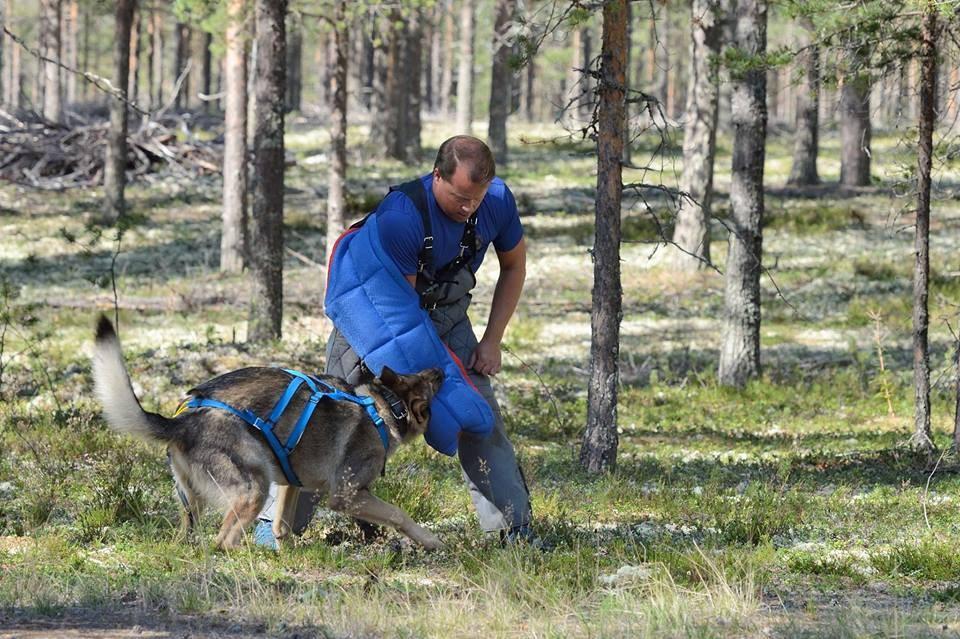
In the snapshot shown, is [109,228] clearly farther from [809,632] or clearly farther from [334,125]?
[809,632]

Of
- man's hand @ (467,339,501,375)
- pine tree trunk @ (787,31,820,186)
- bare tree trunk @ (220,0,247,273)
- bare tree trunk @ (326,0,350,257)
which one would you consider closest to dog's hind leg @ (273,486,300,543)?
man's hand @ (467,339,501,375)

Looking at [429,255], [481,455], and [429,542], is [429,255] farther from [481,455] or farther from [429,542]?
[429,542]

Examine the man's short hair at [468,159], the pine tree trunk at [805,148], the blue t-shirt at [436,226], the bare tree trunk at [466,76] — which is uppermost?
the bare tree trunk at [466,76]

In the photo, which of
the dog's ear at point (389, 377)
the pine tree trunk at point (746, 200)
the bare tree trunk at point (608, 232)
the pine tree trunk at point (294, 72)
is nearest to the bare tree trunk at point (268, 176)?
the pine tree trunk at point (746, 200)

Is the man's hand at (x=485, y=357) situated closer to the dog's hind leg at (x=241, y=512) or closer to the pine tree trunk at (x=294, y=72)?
the dog's hind leg at (x=241, y=512)

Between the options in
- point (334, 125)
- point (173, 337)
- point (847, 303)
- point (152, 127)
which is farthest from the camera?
point (152, 127)

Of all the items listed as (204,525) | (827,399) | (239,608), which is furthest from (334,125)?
(239,608)

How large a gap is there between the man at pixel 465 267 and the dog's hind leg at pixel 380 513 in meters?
0.47

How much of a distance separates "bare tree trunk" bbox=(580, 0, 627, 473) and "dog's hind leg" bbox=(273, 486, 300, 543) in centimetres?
290

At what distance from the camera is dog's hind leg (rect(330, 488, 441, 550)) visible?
619 centimetres

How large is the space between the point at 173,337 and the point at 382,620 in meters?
11.5

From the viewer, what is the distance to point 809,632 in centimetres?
488

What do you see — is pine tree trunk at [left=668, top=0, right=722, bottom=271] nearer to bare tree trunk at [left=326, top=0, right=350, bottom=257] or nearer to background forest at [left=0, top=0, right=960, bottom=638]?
background forest at [left=0, top=0, right=960, bottom=638]

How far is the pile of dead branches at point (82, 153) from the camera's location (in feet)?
103
